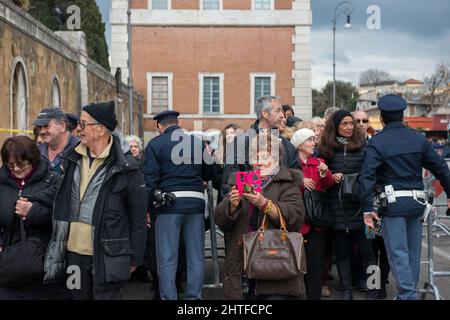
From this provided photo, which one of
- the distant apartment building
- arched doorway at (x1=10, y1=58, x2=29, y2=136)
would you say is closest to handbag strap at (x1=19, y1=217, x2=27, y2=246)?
arched doorway at (x1=10, y1=58, x2=29, y2=136)

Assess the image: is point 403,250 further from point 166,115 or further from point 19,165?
point 19,165

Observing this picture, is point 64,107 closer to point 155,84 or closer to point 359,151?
point 359,151

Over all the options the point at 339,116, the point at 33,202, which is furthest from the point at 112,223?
the point at 339,116

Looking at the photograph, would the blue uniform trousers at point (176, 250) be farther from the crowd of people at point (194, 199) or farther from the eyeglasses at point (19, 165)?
the eyeglasses at point (19, 165)

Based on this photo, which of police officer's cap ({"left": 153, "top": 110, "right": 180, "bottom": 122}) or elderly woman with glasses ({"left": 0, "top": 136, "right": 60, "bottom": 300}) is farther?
police officer's cap ({"left": 153, "top": 110, "right": 180, "bottom": 122})

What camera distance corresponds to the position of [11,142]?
5.36 m

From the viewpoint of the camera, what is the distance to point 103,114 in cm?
539

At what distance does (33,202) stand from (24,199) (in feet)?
0.24

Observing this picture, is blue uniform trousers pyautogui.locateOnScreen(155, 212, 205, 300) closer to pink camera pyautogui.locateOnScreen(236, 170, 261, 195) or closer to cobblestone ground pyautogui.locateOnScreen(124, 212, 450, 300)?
cobblestone ground pyautogui.locateOnScreen(124, 212, 450, 300)

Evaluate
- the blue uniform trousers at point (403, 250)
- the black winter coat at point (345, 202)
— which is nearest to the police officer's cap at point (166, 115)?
the black winter coat at point (345, 202)

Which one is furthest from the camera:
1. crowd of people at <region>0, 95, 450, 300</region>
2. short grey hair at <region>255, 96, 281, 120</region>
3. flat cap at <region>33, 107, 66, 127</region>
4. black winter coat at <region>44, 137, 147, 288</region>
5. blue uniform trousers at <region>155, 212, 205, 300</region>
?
short grey hair at <region>255, 96, 281, 120</region>

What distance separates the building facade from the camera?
13.1 metres

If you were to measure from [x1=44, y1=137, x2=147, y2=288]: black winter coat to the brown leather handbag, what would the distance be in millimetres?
896

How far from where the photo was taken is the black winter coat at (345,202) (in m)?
7.07
